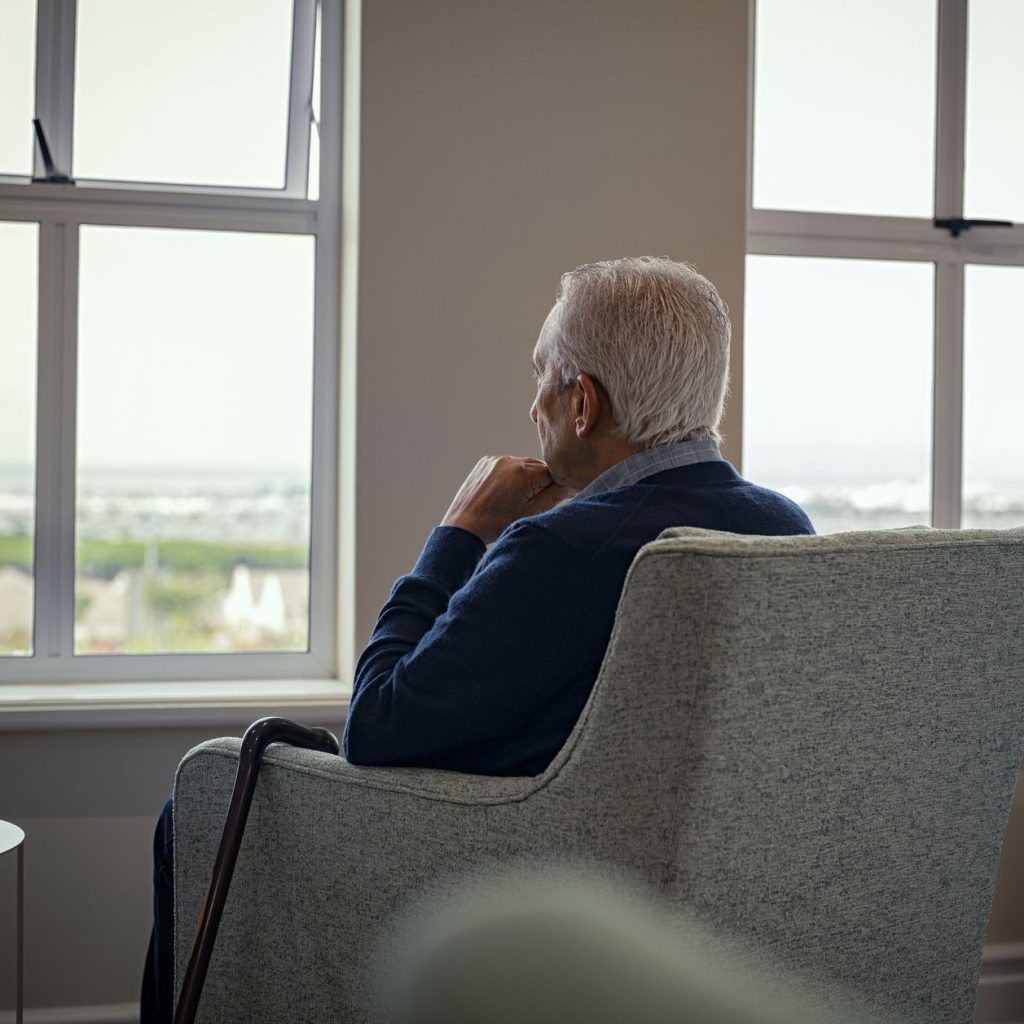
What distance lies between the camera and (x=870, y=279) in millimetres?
3109

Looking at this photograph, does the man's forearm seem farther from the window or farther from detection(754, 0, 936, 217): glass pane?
detection(754, 0, 936, 217): glass pane

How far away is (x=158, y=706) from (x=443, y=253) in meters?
1.11

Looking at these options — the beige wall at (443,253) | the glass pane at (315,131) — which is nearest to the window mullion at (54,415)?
the beige wall at (443,253)

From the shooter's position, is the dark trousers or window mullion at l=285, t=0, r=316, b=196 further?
window mullion at l=285, t=0, r=316, b=196

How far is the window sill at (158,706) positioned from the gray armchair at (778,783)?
106 centimetres

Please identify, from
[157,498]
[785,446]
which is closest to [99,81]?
[157,498]

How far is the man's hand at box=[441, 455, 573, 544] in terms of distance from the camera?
169 centimetres

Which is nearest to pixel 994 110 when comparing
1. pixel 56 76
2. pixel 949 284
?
pixel 949 284

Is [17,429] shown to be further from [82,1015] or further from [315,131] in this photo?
[82,1015]

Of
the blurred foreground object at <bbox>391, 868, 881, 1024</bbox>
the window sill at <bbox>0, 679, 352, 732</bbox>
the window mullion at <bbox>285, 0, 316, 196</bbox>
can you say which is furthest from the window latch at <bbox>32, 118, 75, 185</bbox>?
the blurred foreground object at <bbox>391, 868, 881, 1024</bbox>

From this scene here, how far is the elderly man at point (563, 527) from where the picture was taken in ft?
4.32

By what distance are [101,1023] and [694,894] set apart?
5.91 ft

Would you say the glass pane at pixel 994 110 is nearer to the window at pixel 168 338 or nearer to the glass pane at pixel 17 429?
the window at pixel 168 338

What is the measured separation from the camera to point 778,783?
1.15 metres
